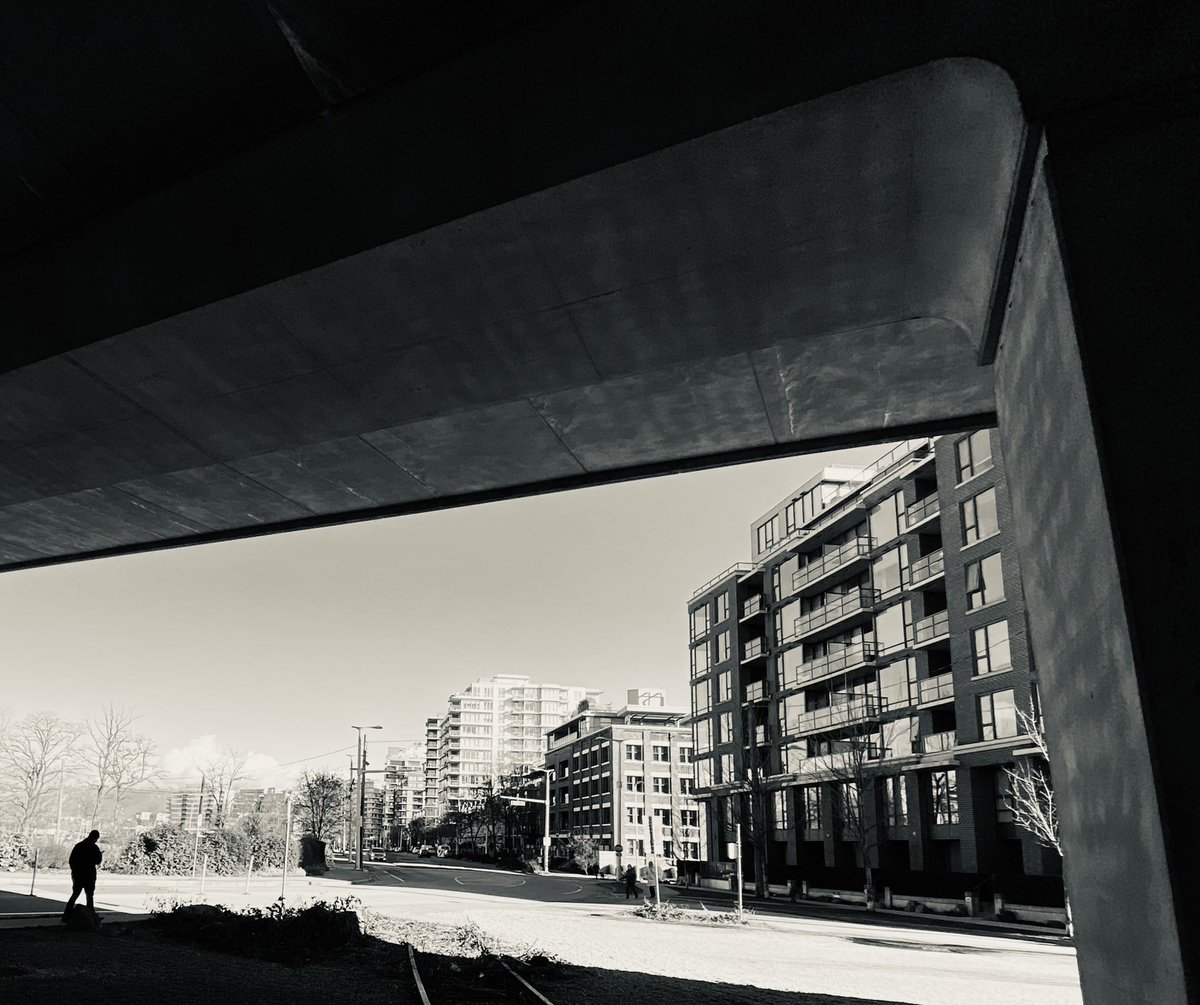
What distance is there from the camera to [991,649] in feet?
135

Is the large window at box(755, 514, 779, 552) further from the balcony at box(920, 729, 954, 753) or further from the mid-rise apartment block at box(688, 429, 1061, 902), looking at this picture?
the balcony at box(920, 729, 954, 753)

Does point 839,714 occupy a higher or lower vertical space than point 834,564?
→ lower

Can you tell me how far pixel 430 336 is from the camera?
6516 mm

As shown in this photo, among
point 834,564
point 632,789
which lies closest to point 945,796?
point 834,564

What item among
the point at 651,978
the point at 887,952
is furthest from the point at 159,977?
the point at 887,952

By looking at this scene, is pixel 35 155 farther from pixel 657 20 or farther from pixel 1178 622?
pixel 1178 622

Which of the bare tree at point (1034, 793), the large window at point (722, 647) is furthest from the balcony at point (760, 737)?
the bare tree at point (1034, 793)

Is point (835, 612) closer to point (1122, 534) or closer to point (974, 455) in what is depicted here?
point (974, 455)

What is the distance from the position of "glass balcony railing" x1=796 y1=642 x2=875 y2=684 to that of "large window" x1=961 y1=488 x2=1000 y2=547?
10.1 metres

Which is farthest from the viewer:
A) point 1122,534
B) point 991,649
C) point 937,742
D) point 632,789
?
point 632,789

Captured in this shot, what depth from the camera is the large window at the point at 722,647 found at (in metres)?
67.2

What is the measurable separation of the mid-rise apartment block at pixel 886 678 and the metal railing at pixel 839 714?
0.42ft

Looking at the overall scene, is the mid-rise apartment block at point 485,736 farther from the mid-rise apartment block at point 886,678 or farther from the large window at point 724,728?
the mid-rise apartment block at point 886,678

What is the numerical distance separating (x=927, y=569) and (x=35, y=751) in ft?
173
